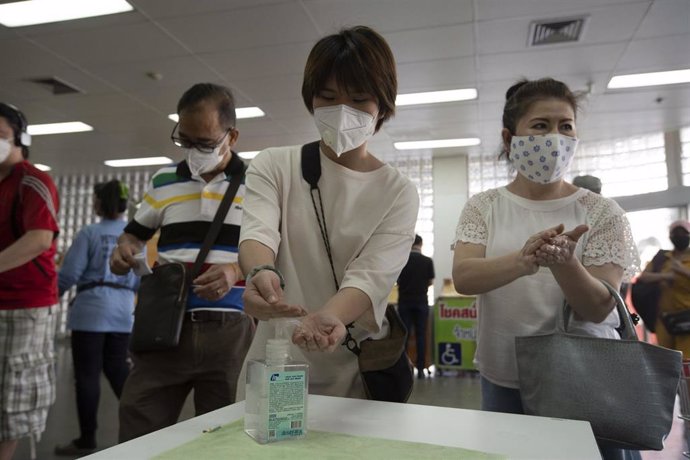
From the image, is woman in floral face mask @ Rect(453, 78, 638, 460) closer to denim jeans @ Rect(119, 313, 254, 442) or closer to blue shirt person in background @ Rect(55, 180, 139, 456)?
denim jeans @ Rect(119, 313, 254, 442)

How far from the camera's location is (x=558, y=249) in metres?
1.01

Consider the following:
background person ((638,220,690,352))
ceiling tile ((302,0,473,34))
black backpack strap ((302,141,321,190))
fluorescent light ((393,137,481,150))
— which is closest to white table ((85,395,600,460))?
black backpack strap ((302,141,321,190))

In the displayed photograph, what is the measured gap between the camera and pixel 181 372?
140 cm

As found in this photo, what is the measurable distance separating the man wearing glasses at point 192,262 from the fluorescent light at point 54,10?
9.50 feet

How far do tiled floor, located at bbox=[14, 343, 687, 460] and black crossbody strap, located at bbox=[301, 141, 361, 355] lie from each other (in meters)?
1.60

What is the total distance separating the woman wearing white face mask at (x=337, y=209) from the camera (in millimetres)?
1014

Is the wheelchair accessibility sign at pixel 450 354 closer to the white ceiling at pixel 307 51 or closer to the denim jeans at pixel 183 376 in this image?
the white ceiling at pixel 307 51

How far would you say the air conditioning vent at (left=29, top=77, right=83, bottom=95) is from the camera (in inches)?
203

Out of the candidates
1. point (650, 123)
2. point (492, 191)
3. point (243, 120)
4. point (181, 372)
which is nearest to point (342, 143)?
point (492, 191)

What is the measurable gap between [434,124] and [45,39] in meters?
4.31

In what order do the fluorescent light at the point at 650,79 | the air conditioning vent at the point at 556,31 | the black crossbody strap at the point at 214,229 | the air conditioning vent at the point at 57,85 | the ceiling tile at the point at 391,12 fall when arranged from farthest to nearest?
the air conditioning vent at the point at 57,85 → the fluorescent light at the point at 650,79 → the air conditioning vent at the point at 556,31 → the ceiling tile at the point at 391,12 → the black crossbody strap at the point at 214,229

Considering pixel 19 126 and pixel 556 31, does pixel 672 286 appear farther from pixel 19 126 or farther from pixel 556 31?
pixel 19 126

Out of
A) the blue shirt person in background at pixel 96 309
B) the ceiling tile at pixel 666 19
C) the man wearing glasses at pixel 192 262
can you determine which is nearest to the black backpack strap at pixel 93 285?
the blue shirt person in background at pixel 96 309

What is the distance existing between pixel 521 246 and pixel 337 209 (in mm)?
494
